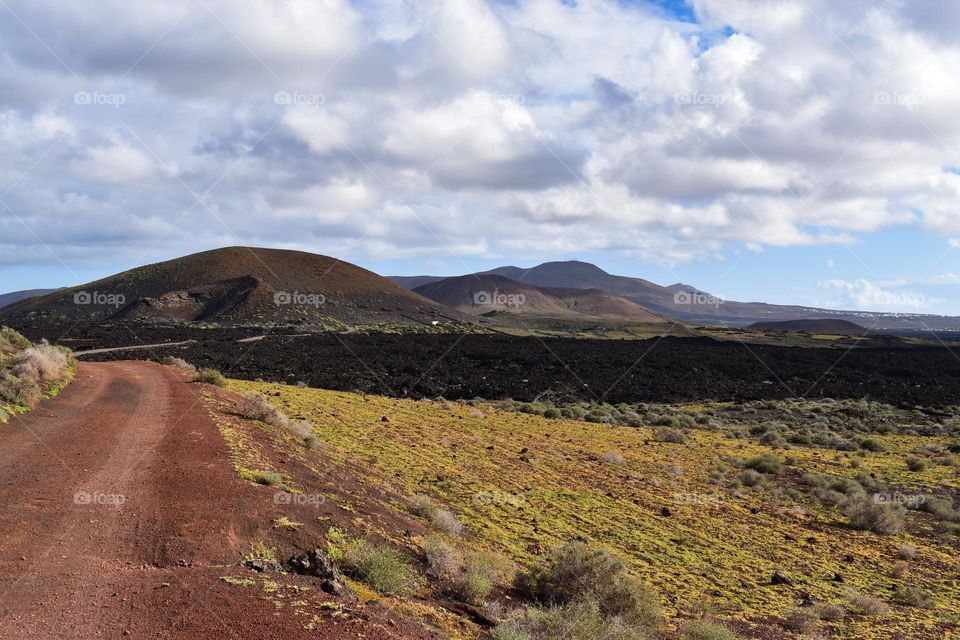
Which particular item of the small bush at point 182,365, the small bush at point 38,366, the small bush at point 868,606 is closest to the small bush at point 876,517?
the small bush at point 868,606

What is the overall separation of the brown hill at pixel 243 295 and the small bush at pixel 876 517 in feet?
285

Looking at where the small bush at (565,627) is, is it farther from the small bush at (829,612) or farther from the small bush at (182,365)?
the small bush at (182,365)

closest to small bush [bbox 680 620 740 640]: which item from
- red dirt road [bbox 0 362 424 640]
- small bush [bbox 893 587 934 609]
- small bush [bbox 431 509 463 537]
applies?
small bush [bbox 431 509 463 537]

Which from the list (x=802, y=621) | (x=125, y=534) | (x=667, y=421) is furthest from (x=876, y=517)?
(x=125, y=534)

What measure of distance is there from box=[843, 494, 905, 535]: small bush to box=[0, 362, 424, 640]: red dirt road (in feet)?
46.0

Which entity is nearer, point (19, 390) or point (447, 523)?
point (447, 523)

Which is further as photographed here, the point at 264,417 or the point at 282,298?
the point at 282,298

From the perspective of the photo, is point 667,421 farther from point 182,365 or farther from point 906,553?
point 182,365

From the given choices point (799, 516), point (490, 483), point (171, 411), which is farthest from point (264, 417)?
point (799, 516)

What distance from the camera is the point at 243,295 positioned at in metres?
107

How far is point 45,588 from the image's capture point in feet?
19.2

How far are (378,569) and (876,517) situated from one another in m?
13.5

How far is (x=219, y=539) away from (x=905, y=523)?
16.8 m

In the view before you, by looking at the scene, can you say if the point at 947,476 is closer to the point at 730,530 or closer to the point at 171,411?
the point at 730,530
